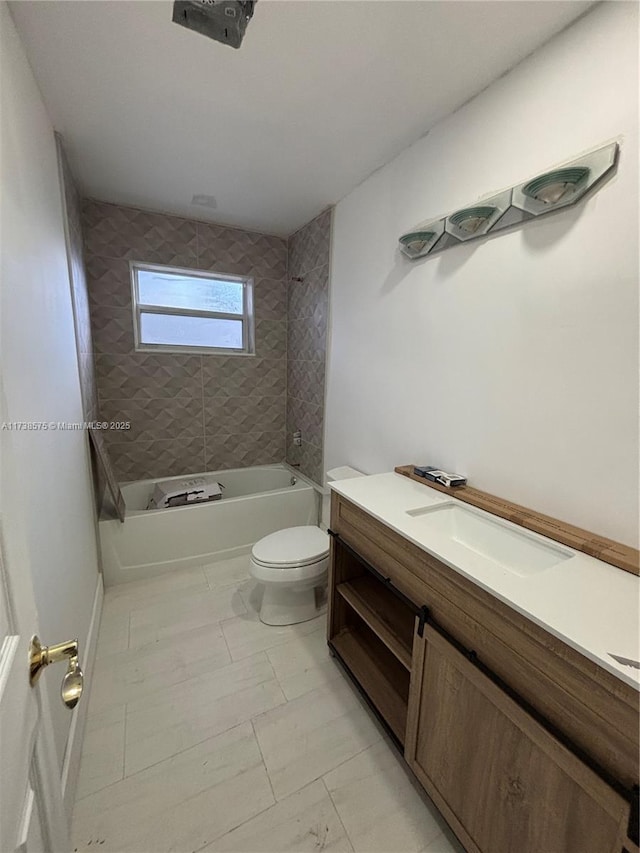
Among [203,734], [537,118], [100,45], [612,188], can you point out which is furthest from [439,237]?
[203,734]

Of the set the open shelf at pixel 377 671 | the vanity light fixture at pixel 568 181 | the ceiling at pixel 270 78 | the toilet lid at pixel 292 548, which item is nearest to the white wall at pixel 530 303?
the vanity light fixture at pixel 568 181

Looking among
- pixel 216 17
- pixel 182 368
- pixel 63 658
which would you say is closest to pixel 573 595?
pixel 63 658

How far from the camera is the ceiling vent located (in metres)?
1.03

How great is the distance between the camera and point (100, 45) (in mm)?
1234

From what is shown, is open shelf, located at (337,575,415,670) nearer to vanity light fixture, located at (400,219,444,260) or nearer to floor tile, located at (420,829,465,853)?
floor tile, located at (420,829,465,853)

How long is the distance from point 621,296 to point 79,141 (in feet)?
8.06

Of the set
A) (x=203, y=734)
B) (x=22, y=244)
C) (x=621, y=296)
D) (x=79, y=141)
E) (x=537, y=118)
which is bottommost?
(x=203, y=734)

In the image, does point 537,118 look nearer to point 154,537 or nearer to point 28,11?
point 28,11

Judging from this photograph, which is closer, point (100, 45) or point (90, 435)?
point (100, 45)

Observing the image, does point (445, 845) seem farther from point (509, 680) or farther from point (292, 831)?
point (509, 680)

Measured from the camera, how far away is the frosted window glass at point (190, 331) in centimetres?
279

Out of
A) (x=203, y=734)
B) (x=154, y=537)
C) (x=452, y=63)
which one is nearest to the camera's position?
(x=452, y=63)

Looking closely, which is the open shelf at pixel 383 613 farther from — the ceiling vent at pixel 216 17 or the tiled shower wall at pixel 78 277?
the ceiling vent at pixel 216 17

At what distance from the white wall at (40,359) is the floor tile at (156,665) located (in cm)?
23
